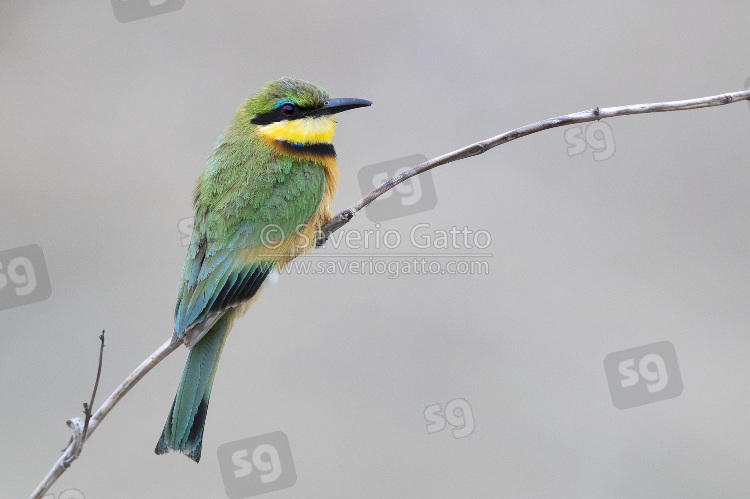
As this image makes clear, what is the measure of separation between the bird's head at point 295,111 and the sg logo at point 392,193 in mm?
479

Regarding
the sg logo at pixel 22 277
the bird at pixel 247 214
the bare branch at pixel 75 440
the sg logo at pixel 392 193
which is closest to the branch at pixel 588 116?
the bird at pixel 247 214

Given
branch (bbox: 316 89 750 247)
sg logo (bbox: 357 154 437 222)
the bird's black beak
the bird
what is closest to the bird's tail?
the bird

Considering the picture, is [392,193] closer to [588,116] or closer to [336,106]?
[336,106]

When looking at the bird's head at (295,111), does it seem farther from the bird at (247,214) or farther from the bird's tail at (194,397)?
the bird's tail at (194,397)

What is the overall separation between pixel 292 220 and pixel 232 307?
10.6 inches

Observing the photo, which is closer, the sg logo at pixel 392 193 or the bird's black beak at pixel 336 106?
the bird's black beak at pixel 336 106

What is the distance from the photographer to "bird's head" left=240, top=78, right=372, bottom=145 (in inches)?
60.5

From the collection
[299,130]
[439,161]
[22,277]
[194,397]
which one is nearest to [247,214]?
[299,130]

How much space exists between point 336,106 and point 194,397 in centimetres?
65

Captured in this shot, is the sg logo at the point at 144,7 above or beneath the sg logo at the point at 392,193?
above

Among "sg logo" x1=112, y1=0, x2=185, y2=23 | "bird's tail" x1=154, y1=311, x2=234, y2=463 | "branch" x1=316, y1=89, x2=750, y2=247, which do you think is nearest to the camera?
"branch" x1=316, y1=89, x2=750, y2=247

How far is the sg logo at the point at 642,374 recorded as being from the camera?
2.28 meters

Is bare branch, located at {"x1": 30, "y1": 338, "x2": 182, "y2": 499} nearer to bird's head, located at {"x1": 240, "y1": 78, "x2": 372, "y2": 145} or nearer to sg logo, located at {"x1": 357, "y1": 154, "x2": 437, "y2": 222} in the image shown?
bird's head, located at {"x1": 240, "y1": 78, "x2": 372, "y2": 145}

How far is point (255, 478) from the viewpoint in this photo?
179 cm
